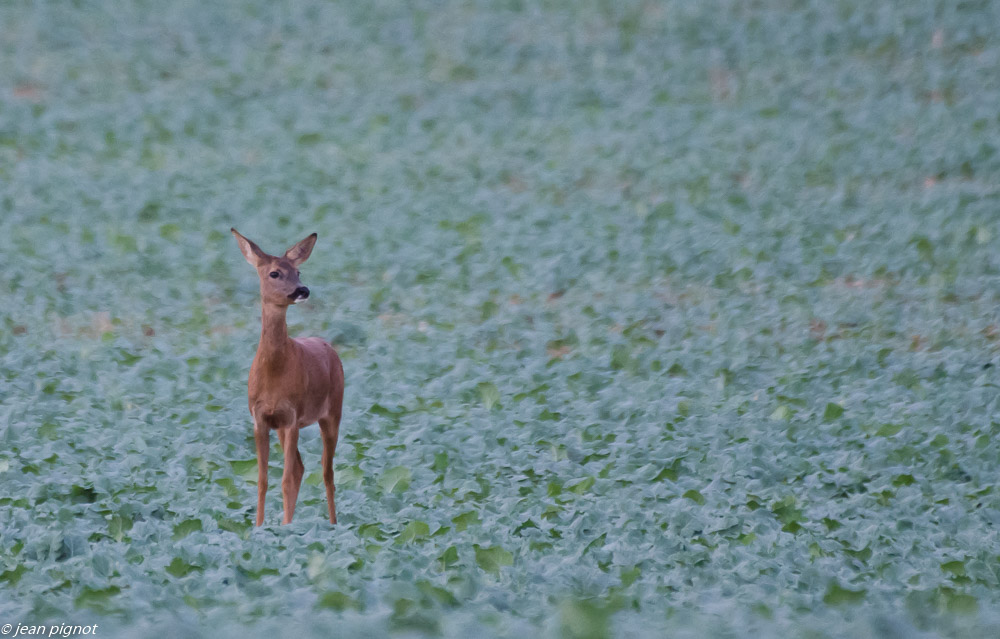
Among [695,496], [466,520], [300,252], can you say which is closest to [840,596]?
[695,496]

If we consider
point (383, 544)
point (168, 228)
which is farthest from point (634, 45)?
point (383, 544)

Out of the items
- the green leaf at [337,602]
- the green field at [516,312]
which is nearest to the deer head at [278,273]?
the green field at [516,312]

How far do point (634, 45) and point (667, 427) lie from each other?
12940 mm

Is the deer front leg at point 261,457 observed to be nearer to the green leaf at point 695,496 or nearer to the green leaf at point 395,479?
the green leaf at point 395,479

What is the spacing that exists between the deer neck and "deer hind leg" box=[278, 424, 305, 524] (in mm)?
321

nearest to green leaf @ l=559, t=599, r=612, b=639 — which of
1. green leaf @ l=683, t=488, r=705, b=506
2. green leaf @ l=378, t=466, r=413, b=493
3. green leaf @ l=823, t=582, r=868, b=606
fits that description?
green leaf @ l=823, t=582, r=868, b=606

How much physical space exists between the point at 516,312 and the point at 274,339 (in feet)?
19.5

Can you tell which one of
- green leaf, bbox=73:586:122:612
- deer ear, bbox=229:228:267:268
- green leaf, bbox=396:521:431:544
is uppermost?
deer ear, bbox=229:228:267:268

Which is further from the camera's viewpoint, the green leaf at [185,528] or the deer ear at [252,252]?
the green leaf at [185,528]

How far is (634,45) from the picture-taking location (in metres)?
20.3

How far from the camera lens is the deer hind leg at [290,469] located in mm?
5871

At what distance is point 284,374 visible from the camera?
5.78 metres

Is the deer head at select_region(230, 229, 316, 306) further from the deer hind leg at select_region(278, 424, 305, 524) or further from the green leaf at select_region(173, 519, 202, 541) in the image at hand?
the green leaf at select_region(173, 519, 202, 541)

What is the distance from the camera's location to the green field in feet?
19.1
